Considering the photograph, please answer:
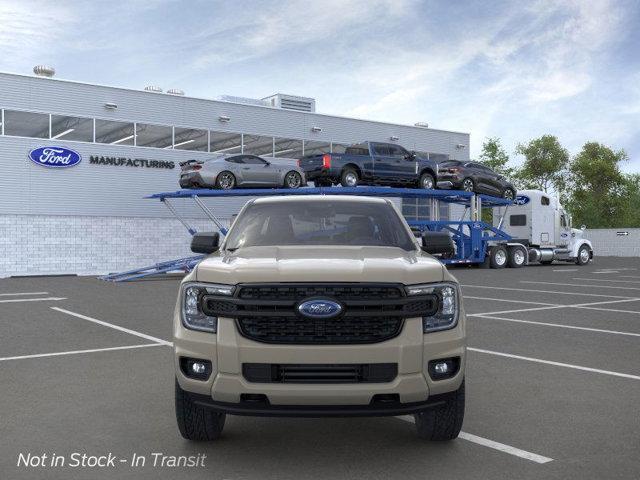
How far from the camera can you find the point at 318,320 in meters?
4.12

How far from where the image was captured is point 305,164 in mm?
25625

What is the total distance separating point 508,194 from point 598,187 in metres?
50.5

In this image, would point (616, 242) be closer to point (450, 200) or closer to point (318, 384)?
point (450, 200)

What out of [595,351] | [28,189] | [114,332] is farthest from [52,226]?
[595,351]

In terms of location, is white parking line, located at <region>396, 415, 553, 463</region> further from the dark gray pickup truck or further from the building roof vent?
the building roof vent

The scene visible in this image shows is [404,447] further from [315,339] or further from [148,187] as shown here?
[148,187]

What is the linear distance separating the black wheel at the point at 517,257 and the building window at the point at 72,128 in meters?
18.6

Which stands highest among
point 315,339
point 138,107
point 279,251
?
point 138,107

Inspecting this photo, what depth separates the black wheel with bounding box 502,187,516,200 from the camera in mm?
30481

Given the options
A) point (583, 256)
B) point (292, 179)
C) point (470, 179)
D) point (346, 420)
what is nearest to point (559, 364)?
point (346, 420)

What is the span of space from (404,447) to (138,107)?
91.1ft

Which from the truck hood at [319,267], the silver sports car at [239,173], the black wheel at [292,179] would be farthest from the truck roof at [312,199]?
the black wheel at [292,179]

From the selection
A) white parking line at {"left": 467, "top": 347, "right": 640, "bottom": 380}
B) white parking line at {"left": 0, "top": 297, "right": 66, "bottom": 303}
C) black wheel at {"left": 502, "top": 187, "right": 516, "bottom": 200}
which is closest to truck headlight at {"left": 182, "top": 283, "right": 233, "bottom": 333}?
white parking line at {"left": 467, "top": 347, "right": 640, "bottom": 380}

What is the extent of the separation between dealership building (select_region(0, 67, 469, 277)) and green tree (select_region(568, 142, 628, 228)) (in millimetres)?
50290
